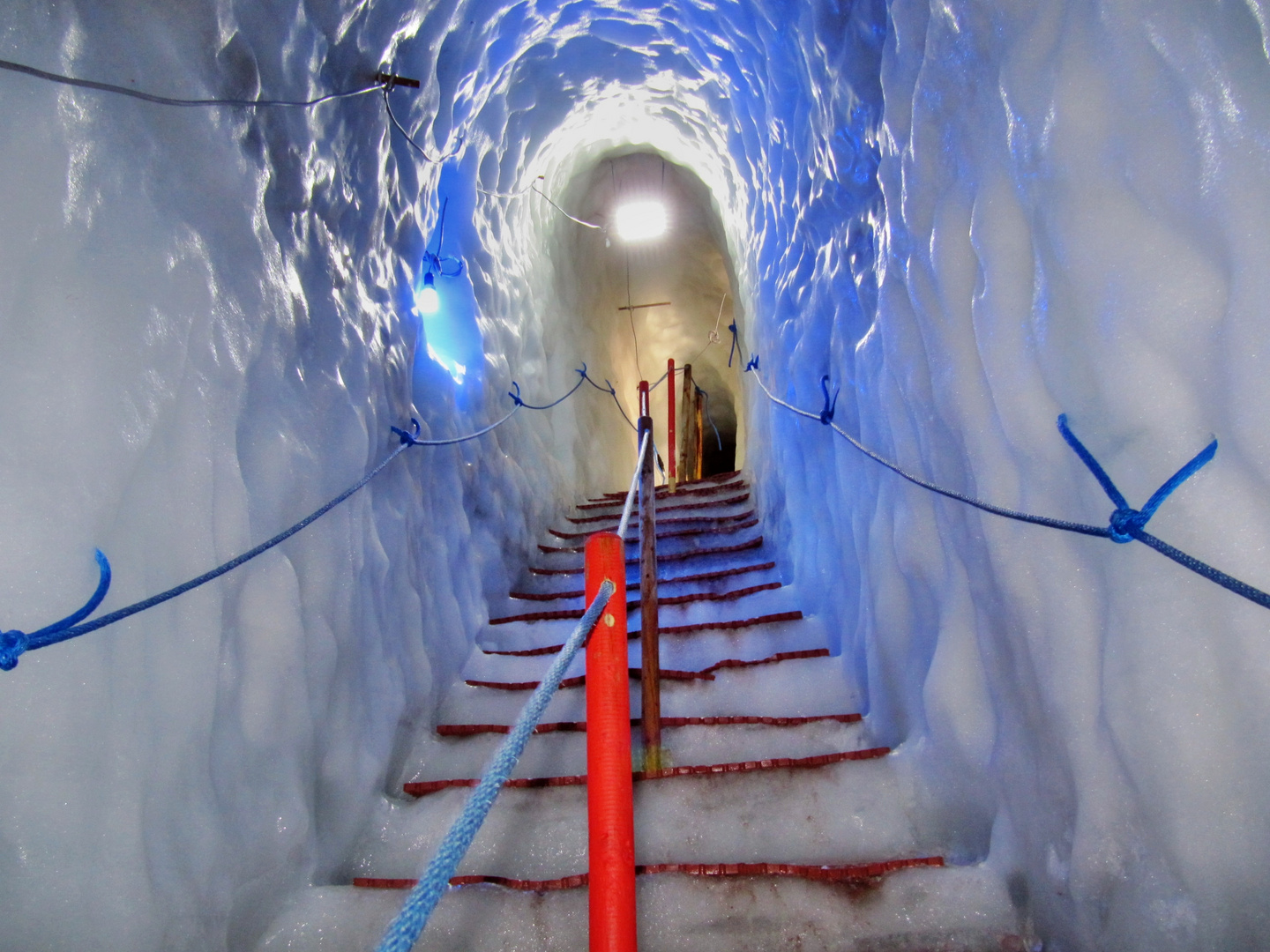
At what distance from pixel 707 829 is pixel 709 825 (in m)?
0.02

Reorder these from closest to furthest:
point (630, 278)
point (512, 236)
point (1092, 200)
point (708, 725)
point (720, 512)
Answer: point (1092, 200) < point (708, 725) < point (720, 512) < point (512, 236) < point (630, 278)

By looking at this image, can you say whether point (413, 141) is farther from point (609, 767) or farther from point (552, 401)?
point (609, 767)

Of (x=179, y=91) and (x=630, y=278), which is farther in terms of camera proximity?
(x=630, y=278)

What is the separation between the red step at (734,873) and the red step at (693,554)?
2.20 m

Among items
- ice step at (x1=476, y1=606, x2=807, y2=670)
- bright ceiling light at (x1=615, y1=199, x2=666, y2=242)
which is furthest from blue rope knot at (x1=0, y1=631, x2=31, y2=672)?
bright ceiling light at (x1=615, y1=199, x2=666, y2=242)

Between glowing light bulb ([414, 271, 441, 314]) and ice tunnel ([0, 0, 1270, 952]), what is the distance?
0.17 feet

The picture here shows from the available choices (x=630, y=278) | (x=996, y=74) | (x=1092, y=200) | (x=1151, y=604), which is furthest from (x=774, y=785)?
(x=630, y=278)

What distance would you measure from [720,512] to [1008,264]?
3353mm

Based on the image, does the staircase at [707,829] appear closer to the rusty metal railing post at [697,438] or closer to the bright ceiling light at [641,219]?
the bright ceiling light at [641,219]

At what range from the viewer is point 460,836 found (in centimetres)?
77

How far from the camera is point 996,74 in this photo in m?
1.67

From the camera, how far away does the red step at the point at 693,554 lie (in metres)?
4.10

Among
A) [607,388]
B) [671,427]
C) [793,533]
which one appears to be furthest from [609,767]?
[607,388]

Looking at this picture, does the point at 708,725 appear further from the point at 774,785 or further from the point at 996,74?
the point at 996,74
